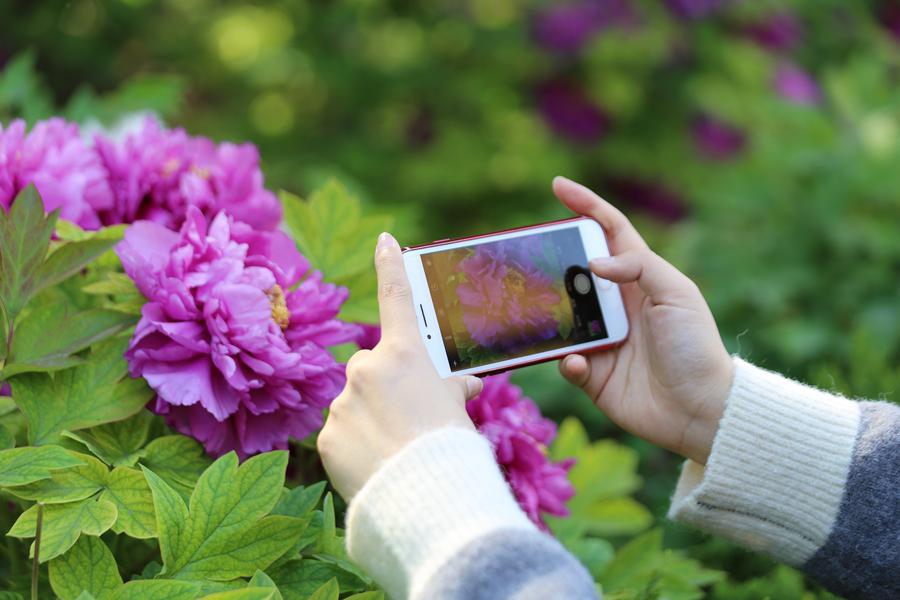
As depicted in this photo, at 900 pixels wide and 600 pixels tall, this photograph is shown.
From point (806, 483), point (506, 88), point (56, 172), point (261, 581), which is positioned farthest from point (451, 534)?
point (506, 88)

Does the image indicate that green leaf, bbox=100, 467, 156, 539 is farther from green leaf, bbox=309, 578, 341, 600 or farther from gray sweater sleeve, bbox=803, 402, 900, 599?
gray sweater sleeve, bbox=803, 402, 900, 599

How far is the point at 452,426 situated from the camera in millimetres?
801

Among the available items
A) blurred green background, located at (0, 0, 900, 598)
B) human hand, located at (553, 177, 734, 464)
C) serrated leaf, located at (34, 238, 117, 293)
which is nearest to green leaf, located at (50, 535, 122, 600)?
serrated leaf, located at (34, 238, 117, 293)

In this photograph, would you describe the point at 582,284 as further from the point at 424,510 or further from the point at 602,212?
the point at 424,510

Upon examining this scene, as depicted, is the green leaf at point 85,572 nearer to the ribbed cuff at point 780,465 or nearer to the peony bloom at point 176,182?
the peony bloom at point 176,182

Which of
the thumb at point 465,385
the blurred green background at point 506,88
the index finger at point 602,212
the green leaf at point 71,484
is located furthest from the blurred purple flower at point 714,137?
the green leaf at point 71,484

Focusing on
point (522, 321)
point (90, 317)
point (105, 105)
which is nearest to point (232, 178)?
point (90, 317)

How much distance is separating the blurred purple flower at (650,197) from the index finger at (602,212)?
2.55 meters

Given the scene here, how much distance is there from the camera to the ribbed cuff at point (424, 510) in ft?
2.42

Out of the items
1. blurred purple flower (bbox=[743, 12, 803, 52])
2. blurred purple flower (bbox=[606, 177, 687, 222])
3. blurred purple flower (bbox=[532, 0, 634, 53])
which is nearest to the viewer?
blurred purple flower (bbox=[532, 0, 634, 53])

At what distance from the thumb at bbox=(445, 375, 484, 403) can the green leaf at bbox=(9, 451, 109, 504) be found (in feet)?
1.02

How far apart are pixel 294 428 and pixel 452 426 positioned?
20 centimetres

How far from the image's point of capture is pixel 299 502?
855 mm

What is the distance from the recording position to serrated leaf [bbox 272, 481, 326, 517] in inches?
33.5
